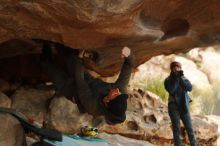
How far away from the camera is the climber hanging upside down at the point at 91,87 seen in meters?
5.06

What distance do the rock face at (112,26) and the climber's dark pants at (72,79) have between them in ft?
0.96

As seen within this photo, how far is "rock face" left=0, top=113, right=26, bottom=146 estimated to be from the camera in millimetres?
5117

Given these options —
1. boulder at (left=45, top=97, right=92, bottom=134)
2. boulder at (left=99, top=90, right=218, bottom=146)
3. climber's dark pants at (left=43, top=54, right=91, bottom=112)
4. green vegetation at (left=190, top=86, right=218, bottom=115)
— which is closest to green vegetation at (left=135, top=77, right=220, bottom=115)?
green vegetation at (left=190, top=86, right=218, bottom=115)

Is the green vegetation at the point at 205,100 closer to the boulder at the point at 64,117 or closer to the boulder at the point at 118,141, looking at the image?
the boulder at the point at 118,141

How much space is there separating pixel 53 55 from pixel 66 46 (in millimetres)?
279

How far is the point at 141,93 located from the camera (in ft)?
30.4

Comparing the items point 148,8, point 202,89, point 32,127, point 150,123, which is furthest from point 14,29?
point 202,89

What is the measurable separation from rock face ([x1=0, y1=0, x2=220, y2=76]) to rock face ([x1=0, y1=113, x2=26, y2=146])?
1.09 metres

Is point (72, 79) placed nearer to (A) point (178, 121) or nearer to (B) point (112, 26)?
(B) point (112, 26)

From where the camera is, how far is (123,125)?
28.0 ft

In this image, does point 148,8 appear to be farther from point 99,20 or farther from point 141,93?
point 141,93

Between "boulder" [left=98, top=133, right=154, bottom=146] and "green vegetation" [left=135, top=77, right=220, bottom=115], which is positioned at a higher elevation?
"green vegetation" [left=135, top=77, right=220, bottom=115]

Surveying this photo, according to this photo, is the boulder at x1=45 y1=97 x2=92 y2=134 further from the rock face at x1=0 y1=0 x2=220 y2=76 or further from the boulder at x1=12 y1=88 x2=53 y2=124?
the rock face at x1=0 y1=0 x2=220 y2=76

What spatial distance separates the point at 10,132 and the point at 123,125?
372cm
